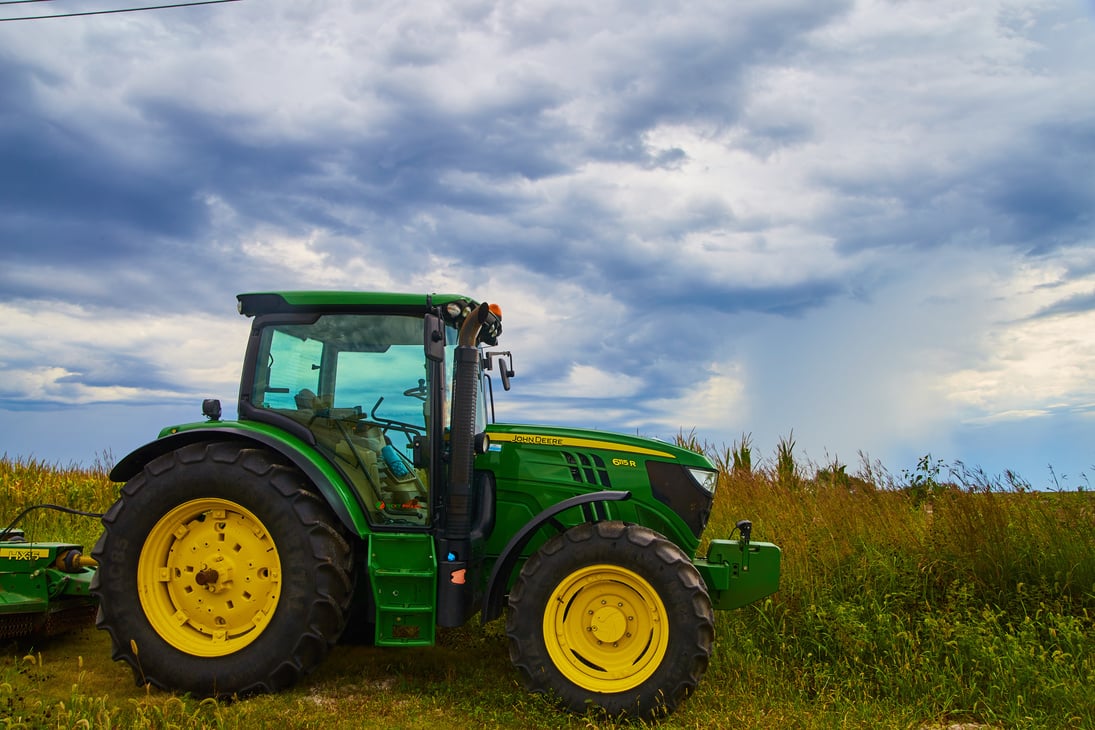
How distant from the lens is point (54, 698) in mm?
5758

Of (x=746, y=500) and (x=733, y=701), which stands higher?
(x=746, y=500)

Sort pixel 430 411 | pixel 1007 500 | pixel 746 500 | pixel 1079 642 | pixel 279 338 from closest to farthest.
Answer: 1. pixel 430 411
2. pixel 279 338
3. pixel 1079 642
4. pixel 1007 500
5. pixel 746 500

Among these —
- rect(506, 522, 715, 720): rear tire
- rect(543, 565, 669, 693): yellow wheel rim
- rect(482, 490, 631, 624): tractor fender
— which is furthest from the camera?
rect(482, 490, 631, 624): tractor fender

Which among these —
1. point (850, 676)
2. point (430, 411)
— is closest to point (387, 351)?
point (430, 411)

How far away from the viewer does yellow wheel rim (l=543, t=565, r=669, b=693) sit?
216 inches

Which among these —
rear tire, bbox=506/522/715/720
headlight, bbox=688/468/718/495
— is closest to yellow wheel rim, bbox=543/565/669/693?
rear tire, bbox=506/522/715/720

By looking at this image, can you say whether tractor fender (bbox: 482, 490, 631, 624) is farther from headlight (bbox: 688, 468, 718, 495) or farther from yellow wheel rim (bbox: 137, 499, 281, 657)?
yellow wheel rim (bbox: 137, 499, 281, 657)

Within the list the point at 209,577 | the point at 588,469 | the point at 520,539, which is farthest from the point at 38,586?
the point at 588,469

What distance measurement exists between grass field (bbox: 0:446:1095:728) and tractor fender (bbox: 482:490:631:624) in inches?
26.6

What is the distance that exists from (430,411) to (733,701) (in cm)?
297

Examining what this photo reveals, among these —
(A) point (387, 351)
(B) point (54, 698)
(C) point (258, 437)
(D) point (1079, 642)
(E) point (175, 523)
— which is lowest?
(B) point (54, 698)

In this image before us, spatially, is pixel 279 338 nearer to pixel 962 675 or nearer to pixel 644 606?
pixel 644 606

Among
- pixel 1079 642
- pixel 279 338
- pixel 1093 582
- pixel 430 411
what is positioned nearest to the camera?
pixel 430 411

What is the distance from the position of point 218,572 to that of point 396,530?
1.26 m
